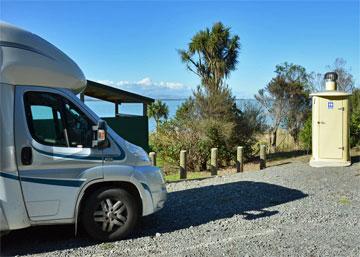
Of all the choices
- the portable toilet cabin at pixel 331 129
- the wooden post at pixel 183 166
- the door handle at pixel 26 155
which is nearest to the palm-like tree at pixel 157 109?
the wooden post at pixel 183 166

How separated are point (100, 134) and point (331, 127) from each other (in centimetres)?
820

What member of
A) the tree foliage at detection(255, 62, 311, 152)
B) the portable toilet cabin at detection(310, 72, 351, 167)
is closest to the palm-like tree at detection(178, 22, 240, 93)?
the tree foliage at detection(255, 62, 311, 152)

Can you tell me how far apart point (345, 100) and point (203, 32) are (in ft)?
38.4

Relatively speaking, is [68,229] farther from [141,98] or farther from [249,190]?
[141,98]

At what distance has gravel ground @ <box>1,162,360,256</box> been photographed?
18.3 feet

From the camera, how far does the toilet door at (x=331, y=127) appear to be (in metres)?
12.1

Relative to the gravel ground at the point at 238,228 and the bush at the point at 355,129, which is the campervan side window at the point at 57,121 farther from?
the bush at the point at 355,129

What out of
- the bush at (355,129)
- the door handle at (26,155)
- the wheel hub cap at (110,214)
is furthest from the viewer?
the bush at (355,129)

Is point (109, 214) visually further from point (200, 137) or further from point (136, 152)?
point (200, 137)

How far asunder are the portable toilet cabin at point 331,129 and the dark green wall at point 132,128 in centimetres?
621

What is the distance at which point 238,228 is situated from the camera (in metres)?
6.51

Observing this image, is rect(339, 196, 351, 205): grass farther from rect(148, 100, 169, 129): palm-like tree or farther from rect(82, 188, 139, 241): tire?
rect(148, 100, 169, 129): palm-like tree

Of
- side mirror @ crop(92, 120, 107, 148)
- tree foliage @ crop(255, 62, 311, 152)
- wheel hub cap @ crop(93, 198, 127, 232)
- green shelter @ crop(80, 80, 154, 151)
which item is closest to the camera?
side mirror @ crop(92, 120, 107, 148)

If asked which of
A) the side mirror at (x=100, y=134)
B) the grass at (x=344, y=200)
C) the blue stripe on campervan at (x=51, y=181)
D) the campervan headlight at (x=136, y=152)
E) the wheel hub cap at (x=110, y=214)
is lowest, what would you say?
the grass at (x=344, y=200)
